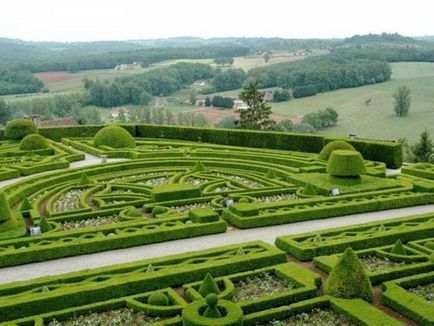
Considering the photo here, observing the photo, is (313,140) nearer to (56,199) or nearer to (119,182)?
(119,182)

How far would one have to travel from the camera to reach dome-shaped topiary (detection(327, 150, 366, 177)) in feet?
84.0

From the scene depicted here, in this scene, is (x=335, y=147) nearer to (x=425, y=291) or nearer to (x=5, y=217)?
(x=425, y=291)

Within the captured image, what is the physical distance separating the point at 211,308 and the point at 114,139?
1052 inches

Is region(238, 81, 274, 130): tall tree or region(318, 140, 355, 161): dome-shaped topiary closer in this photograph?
region(318, 140, 355, 161): dome-shaped topiary

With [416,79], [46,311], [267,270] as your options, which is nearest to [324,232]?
[267,270]

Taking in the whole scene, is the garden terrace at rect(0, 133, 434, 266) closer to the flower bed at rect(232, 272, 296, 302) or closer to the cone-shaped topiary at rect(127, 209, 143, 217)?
the cone-shaped topiary at rect(127, 209, 143, 217)

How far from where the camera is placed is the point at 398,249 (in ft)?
55.7

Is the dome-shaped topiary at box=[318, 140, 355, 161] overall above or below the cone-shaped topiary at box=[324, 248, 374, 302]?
above

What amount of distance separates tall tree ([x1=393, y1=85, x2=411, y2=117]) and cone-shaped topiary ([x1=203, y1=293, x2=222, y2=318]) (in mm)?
65789

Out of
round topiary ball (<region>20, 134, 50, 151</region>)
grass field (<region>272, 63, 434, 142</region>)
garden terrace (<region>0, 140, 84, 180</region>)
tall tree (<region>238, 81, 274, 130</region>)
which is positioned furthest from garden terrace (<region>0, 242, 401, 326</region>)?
grass field (<region>272, 63, 434, 142</region>)

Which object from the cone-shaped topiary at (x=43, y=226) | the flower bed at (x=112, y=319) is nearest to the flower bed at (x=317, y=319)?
the flower bed at (x=112, y=319)

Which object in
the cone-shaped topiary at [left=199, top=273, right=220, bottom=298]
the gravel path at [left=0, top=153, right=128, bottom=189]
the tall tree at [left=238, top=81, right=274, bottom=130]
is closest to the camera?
the cone-shaped topiary at [left=199, top=273, right=220, bottom=298]

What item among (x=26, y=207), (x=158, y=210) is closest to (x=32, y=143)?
(x=26, y=207)

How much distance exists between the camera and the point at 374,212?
74.6 feet
